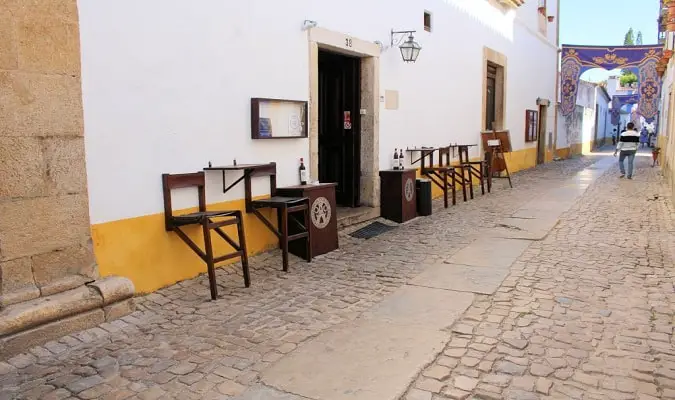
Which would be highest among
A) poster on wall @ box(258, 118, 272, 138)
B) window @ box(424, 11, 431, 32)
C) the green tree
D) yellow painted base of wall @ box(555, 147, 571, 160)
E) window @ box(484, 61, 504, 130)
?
the green tree

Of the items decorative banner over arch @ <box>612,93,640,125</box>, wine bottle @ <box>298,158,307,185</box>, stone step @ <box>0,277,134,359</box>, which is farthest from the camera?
decorative banner over arch @ <box>612,93,640,125</box>

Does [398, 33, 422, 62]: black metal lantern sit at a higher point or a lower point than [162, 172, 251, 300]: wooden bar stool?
higher

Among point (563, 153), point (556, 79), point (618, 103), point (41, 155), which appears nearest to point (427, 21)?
point (41, 155)

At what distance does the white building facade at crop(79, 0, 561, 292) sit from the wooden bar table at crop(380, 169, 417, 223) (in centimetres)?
18

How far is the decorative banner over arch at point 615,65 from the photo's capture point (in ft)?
59.0

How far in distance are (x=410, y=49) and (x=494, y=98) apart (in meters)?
6.44

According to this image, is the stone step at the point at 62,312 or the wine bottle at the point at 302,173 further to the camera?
the wine bottle at the point at 302,173

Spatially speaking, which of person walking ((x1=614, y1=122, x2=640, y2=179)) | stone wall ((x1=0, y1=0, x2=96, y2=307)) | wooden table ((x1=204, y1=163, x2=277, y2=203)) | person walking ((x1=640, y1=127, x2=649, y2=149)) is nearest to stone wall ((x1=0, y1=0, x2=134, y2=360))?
stone wall ((x1=0, y1=0, x2=96, y2=307))

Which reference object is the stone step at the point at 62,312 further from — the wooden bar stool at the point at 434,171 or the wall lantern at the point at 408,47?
the wooden bar stool at the point at 434,171

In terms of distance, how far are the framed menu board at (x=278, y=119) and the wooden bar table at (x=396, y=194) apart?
Result: 190 centimetres

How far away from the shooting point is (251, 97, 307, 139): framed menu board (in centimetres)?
556

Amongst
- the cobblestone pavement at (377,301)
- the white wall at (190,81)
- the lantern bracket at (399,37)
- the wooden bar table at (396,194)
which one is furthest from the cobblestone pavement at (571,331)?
the lantern bracket at (399,37)

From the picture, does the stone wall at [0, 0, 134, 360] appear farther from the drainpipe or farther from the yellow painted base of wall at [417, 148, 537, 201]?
the drainpipe

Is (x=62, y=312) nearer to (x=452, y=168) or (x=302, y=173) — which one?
(x=302, y=173)
